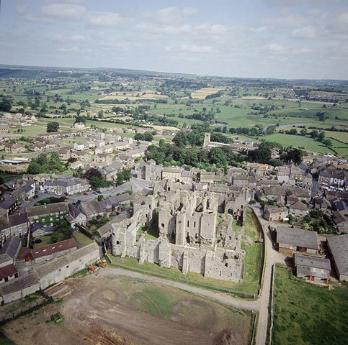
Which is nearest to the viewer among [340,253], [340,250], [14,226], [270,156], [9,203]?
[340,253]

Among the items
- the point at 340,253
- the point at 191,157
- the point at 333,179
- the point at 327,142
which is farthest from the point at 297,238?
the point at 327,142

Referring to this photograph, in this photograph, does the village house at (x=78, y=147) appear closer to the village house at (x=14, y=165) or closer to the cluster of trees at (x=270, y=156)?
the village house at (x=14, y=165)

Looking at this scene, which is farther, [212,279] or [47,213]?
[47,213]

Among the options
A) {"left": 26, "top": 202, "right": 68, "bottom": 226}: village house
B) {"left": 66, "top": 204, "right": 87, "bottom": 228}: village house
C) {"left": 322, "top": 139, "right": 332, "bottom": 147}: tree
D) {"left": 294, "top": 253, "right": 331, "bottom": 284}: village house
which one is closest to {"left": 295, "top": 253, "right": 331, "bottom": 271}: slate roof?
{"left": 294, "top": 253, "right": 331, "bottom": 284}: village house

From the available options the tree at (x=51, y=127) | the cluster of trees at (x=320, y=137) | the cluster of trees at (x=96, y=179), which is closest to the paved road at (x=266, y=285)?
the cluster of trees at (x=96, y=179)

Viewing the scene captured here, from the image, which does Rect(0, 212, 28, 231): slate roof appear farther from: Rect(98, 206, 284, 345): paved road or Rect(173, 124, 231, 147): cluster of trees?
Rect(173, 124, 231, 147): cluster of trees

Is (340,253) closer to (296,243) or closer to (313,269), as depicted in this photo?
(296,243)
